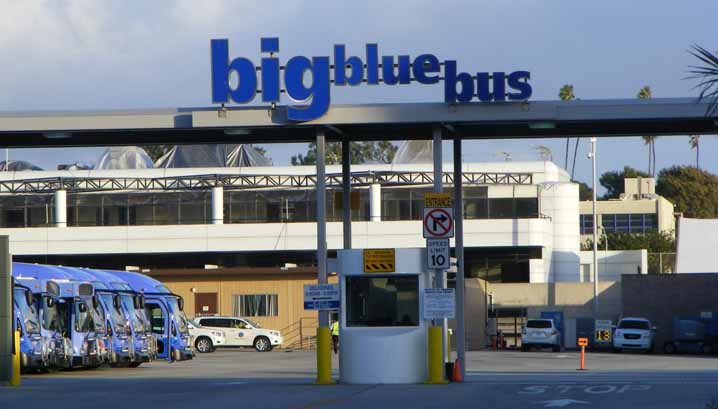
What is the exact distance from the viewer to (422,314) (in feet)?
79.3

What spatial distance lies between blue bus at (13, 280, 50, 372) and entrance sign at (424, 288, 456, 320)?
39.6 ft

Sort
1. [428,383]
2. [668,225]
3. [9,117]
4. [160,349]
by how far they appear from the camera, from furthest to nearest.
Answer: [668,225], [160,349], [9,117], [428,383]

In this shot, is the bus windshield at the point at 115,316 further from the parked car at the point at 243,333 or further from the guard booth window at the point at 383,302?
the parked car at the point at 243,333

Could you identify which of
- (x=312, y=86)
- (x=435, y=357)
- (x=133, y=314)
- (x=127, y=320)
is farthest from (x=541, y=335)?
(x=312, y=86)

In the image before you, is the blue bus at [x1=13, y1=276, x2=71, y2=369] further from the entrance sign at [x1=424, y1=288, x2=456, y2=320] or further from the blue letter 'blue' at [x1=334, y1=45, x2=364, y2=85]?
the entrance sign at [x1=424, y1=288, x2=456, y2=320]

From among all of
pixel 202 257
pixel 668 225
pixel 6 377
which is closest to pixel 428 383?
pixel 6 377

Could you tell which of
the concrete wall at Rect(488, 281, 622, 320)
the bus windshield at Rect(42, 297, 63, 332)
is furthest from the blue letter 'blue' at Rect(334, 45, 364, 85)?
the concrete wall at Rect(488, 281, 622, 320)

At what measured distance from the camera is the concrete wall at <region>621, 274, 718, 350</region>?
58.2m

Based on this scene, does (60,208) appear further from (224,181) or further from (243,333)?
(243,333)

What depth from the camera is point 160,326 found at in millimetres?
41312

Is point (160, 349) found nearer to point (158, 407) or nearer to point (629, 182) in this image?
point (158, 407)

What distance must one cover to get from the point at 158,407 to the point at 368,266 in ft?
21.2

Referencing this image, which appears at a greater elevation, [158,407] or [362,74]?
[362,74]

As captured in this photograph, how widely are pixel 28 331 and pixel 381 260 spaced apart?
1151 cm
